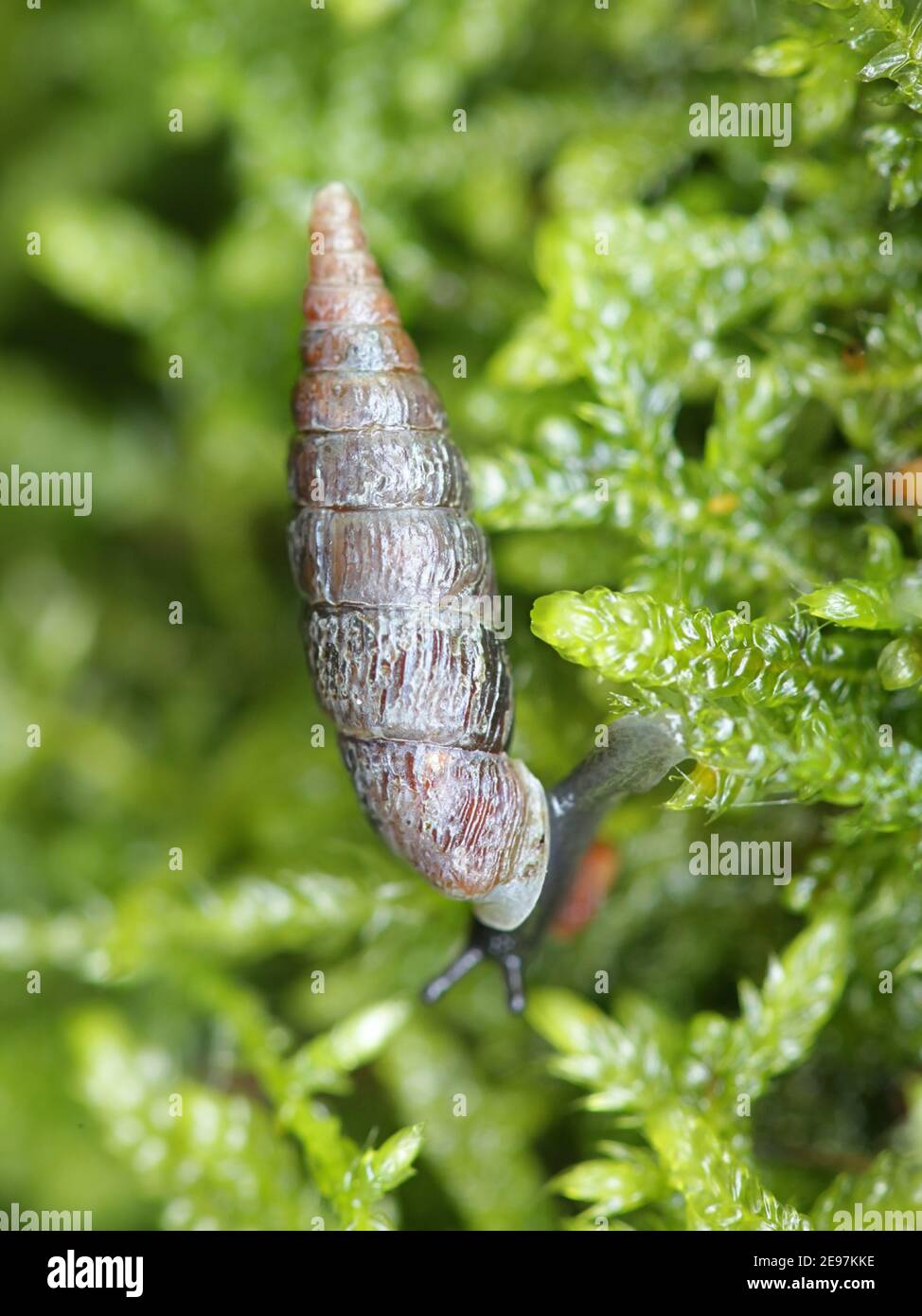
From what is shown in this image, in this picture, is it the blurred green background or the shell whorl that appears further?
the blurred green background

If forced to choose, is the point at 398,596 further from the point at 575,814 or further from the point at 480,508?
the point at 575,814

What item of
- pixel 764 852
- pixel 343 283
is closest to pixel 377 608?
pixel 343 283

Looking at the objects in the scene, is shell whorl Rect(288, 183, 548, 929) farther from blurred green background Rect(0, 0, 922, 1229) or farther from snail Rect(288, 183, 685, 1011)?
blurred green background Rect(0, 0, 922, 1229)

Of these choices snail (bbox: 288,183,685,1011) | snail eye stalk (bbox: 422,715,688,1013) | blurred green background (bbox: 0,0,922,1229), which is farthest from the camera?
blurred green background (bbox: 0,0,922,1229)

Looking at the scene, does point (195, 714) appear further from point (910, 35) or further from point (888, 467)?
point (910, 35)

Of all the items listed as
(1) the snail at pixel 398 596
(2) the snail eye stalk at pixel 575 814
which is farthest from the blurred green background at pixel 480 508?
(1) the snail at pixel 398 596

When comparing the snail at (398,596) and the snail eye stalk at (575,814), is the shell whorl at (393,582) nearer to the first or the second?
the snail at (398,596)

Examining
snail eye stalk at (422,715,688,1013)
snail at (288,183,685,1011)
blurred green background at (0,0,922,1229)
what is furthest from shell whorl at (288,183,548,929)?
blurred green background at (0,0,922,1229)
